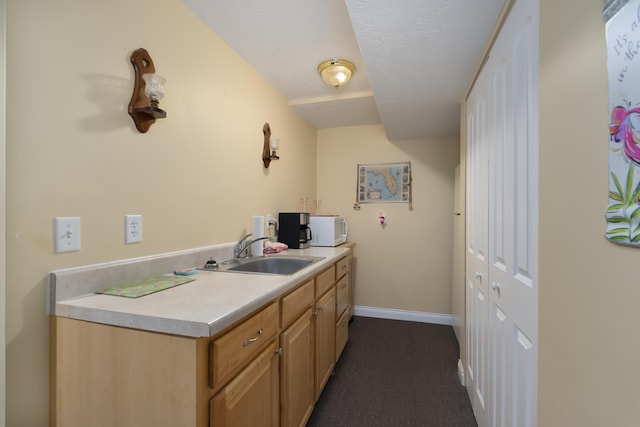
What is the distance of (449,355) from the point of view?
7.98 ft

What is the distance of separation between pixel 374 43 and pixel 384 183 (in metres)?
1.97

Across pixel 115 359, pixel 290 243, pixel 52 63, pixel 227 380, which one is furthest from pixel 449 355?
pixel 52 63

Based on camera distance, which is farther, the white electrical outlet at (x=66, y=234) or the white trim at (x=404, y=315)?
the white trim at (x=404, y=315)

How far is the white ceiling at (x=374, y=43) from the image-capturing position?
4.17ft

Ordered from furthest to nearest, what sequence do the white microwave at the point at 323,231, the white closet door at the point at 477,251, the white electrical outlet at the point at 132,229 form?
the white microwave at the point at 323,231
the white closet door at the point at 477,251
the white electrical outlet at the point at 132,229

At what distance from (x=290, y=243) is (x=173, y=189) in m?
1.21

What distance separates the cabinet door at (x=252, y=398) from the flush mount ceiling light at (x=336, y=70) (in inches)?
71.2

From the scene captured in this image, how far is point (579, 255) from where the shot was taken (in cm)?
66

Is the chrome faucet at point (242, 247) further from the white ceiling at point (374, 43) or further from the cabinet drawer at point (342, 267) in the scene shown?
the white ceiling at point (374, 43)

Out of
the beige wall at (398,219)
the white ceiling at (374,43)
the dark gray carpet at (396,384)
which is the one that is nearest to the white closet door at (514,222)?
the white ceiling at (374,43)

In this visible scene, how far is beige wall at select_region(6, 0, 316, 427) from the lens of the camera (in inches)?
34.0

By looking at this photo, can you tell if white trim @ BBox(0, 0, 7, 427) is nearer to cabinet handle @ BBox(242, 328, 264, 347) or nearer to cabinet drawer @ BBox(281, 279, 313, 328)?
cabinet handle @ BBox(242, 328, 264, 347)

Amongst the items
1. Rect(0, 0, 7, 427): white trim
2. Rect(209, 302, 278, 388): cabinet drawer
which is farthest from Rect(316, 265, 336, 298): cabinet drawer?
Rect(0, 0, 7, 427): white trim

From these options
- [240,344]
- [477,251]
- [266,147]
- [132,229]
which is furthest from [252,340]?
[266,147]
